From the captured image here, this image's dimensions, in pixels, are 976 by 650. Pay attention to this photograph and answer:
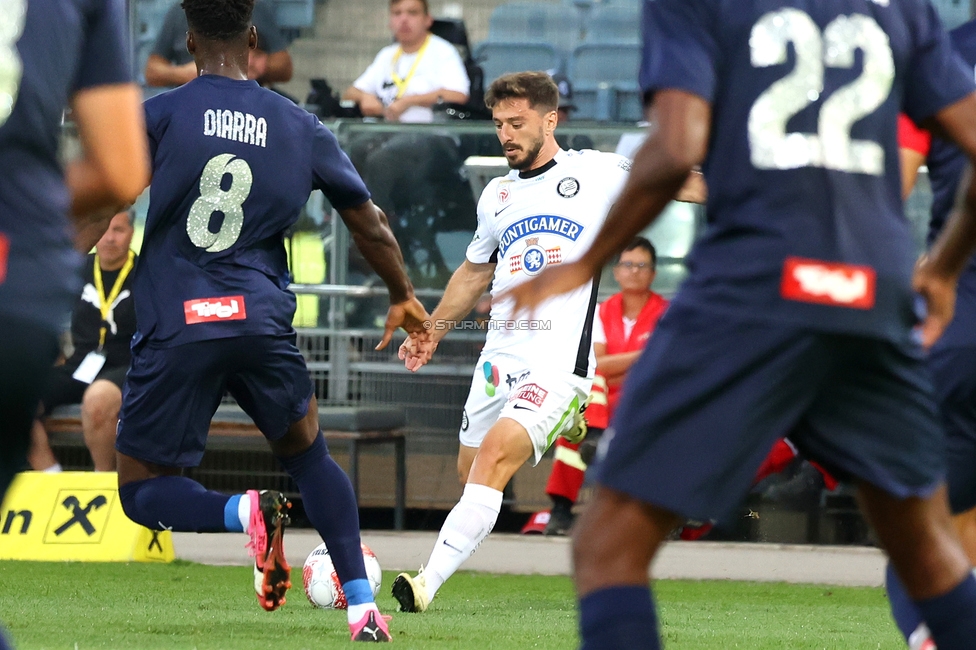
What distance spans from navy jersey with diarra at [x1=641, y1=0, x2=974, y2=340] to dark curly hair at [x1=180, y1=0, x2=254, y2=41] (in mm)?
2933

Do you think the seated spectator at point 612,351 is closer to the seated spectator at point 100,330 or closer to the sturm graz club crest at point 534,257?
the sturm graz club crest at point 534,257

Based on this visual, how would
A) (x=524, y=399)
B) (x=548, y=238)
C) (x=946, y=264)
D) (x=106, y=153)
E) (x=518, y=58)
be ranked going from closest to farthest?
1. (x=106, y=153)
2. (x=946, y=264)
3. (x=524, y=399)
4. (x=548, y=238)
5. (x=518, y=58)

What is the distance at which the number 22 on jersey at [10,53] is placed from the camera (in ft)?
8.39

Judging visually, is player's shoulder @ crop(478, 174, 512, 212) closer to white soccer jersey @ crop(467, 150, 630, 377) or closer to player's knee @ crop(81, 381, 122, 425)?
white soccer jersey @ crop(467, 150, 630, 377)

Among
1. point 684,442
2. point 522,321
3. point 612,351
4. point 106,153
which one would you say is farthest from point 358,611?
point 612,351

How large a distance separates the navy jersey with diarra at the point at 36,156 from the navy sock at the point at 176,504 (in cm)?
311

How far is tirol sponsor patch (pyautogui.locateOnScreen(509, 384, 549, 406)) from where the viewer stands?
23.2 feet

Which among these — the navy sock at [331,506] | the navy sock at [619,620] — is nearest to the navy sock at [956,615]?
the navy sock at [619,620]

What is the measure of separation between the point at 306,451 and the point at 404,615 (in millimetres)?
1384

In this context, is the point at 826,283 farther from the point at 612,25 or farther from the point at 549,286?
the point at 612,25

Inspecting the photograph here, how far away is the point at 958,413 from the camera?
14.4 feet

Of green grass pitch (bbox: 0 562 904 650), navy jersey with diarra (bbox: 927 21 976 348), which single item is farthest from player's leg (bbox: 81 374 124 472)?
navy jersey with diarra (bbox: 927 21 976 348)

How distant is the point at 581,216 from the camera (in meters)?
7.54

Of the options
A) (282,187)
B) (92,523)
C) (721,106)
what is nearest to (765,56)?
(721,106)
